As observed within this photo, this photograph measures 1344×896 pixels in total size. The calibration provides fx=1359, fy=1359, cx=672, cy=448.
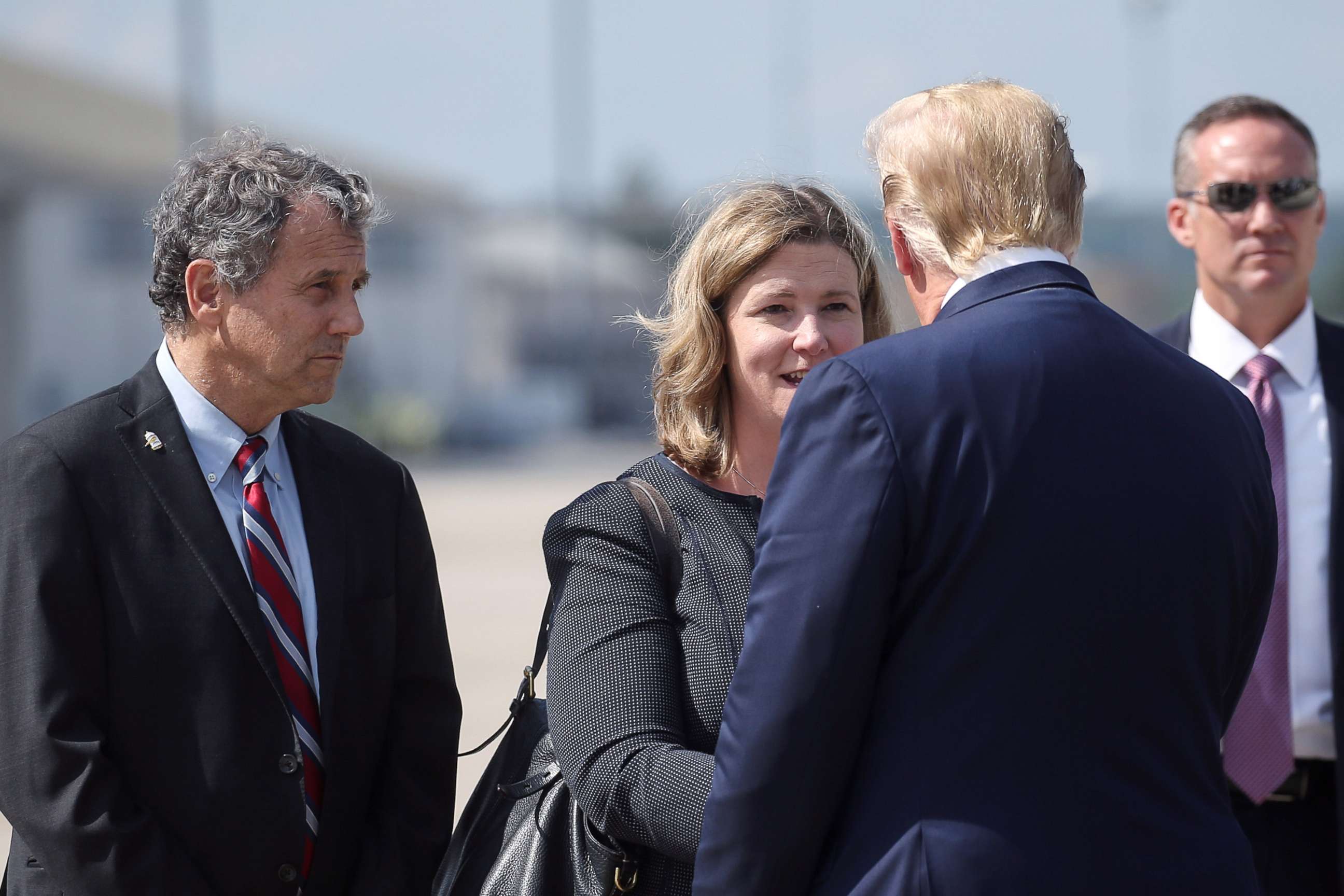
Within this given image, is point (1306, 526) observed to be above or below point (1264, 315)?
below

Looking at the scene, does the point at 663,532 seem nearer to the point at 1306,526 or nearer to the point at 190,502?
the point at 190,502

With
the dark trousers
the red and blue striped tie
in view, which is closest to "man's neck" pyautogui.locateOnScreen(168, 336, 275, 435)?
the red and blue striped tie

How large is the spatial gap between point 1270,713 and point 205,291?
2313 millimetres

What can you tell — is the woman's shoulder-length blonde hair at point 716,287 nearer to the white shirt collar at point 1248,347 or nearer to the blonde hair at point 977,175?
the blonde hair at point 977,175

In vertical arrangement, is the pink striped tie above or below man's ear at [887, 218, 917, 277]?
below

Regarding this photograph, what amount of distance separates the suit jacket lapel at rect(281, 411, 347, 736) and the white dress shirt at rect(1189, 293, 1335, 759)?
5.79 feet

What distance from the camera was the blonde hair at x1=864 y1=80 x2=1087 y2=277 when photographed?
181 cm

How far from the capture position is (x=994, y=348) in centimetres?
169

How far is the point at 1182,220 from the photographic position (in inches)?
140

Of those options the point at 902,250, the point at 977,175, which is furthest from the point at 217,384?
the point at 977,175

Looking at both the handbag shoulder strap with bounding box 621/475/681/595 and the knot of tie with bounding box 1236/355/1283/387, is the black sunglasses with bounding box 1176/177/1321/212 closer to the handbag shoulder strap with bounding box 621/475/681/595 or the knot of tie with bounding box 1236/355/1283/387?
the knot of tie with bounding box 1236/355/1283/387

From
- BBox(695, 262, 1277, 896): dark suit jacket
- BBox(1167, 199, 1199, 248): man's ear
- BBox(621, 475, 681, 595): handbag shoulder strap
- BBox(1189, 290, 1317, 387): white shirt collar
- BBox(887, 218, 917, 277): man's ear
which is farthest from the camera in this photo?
BBox(1167, 199, 1199, 248): man's ear

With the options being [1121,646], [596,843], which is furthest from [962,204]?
[596,843]

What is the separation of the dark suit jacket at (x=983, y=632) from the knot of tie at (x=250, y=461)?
114 centimetres
